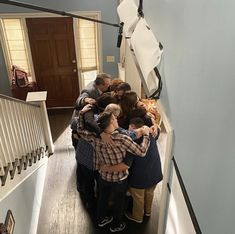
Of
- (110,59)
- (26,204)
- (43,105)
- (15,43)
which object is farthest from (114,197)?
(15,43)

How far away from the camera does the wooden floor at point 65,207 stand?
3.14m

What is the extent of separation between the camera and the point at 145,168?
2.71 m

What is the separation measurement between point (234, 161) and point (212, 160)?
202 millimetres

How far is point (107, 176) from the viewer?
2637 mm

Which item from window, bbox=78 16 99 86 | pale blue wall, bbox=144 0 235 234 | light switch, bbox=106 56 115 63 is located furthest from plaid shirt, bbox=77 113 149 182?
window, bbox=78 16 99 86

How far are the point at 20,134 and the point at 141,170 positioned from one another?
135 centimetres

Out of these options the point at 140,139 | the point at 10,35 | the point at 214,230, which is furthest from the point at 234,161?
the point at 10,35

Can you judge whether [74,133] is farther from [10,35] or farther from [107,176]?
[10,35]

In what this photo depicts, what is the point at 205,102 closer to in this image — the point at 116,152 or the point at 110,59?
the point at 116,152

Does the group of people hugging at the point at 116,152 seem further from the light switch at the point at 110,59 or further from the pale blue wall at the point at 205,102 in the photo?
the light switch at the point at 110,59

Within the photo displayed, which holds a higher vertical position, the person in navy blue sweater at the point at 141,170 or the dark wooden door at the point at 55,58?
the dark wooden door at the point at 55,58

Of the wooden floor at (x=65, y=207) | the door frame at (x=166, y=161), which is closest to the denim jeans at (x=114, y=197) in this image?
the wooden floor at (x=65, y=207)

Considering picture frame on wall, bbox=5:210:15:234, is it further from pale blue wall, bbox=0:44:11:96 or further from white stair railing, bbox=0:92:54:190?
pale blue wall, bbox=0:44:11:96

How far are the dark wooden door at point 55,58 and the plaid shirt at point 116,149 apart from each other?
11.0ft
